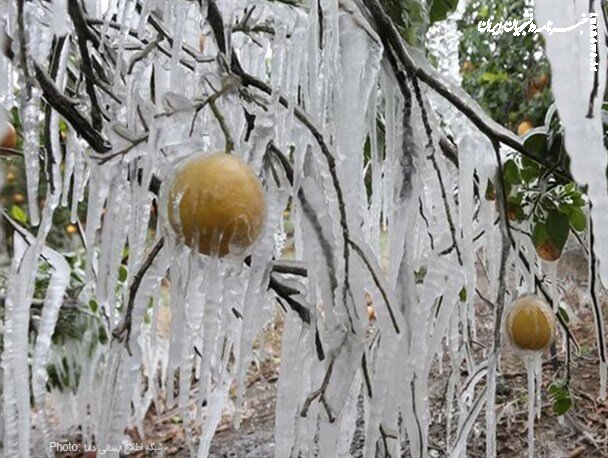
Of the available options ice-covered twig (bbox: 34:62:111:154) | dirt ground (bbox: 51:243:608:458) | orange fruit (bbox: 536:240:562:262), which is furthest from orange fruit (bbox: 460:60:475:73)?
ice-covered twig (bbox: 34:62:111:154)

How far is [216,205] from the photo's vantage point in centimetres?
47

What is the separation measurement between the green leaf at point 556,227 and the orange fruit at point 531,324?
78 mm

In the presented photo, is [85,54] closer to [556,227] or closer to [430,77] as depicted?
[430,77]

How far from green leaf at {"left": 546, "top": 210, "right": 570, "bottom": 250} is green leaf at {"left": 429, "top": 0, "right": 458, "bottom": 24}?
261mm

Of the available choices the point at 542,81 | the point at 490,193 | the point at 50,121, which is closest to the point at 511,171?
the point at 490,193

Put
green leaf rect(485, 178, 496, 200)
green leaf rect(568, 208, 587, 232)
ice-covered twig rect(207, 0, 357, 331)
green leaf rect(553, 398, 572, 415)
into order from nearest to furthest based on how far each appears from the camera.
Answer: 1. ice-covered twig rect(207, 0, 357, 331)
2. green leaf rect(485, 178, 496, 200)
3. green leaf rect(568, 208, 587, 232)
4. green leaf rect(553, 398, 572, 415)

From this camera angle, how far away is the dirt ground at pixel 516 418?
164 centimetres

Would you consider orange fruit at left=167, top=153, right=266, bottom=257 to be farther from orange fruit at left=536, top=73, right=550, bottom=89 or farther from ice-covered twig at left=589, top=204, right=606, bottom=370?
orange fruit at left=536, top=73, right=550, bottom=89

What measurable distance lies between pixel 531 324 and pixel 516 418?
1076mm

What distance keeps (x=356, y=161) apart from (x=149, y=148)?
0.54 feet

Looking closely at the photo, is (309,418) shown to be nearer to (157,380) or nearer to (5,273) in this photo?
(5,273)

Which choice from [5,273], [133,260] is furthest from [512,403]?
[133,260]

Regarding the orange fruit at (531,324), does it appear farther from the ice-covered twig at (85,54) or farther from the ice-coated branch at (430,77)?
the ice-covered twig at (85,54)

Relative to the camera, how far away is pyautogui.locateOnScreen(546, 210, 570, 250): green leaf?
2.65ft
